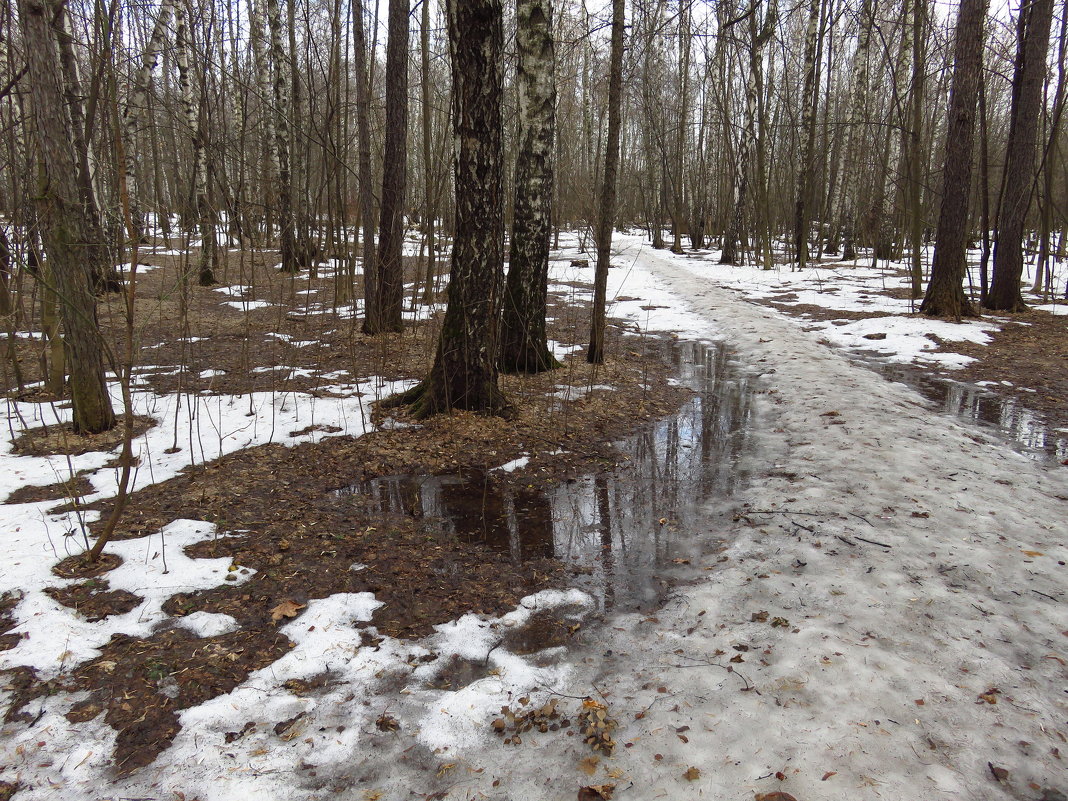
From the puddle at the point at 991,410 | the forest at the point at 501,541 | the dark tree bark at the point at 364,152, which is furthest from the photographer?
the dark tree bark at the point at 364,152

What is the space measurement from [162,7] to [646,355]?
12.3 m

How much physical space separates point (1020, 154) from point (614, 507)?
10.1 m

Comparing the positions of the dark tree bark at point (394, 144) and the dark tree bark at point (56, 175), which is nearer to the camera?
the dark tree bark at point (56, 175)

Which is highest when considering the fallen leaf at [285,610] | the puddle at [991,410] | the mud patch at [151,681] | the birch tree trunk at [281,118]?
the birch tree trunk at [281,118]

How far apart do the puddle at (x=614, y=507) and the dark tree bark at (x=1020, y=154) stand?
7572 millimetres

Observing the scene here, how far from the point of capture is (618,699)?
2455mm

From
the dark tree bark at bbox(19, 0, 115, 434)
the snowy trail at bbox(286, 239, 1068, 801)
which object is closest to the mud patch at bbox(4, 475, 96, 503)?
the dark tree bark at bbox(19, 0, 115, 434)

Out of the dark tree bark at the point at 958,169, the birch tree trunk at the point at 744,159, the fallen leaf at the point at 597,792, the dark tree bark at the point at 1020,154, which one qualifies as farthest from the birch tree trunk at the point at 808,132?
the fallen leaf at the point at 597,792

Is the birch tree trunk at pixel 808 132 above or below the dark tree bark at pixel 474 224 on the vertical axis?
above

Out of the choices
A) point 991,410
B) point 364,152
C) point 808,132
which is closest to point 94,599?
point 991,410

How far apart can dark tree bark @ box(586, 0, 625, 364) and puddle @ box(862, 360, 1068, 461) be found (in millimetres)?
3605

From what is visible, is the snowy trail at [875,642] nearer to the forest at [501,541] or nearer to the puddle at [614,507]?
the forest at [501,541]

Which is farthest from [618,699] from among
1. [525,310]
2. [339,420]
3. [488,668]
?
[525,310]

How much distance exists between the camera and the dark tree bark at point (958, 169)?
8.91 metres
